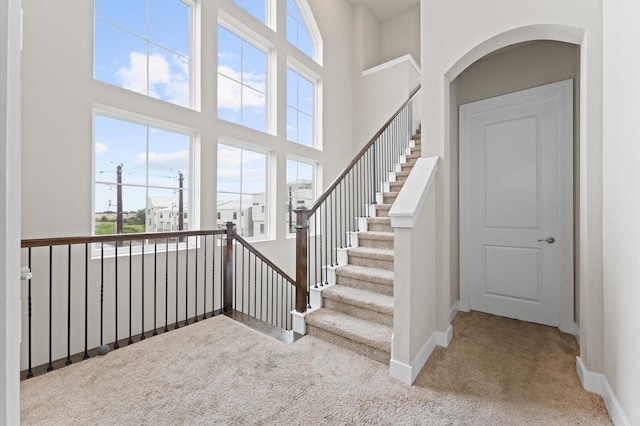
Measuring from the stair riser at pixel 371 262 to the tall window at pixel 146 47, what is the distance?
2606mm

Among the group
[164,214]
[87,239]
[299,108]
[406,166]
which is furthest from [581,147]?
[299,108]

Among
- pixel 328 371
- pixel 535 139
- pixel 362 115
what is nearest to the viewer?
pixel 328 371

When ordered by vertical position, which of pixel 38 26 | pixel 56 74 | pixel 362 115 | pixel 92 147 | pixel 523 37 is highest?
pixel 362 115

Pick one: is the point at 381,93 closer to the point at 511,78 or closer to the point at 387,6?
the point at 387,6

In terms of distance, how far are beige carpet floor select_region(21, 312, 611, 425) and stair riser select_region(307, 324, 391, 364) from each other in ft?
0.16

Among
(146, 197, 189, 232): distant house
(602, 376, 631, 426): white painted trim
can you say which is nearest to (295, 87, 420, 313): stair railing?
(146, 197, 189, 232): distant house

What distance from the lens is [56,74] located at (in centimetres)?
237

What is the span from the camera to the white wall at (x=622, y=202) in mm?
1379

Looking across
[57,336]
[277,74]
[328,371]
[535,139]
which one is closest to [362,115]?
[277,74]

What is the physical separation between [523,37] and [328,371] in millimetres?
2810

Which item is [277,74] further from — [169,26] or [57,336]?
[57,336]

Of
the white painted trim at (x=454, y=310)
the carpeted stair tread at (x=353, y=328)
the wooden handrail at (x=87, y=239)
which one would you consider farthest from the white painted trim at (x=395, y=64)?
the carpeted stair tread at (x=353, y=328)

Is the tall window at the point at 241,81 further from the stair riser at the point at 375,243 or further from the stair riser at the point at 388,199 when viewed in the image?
the stair riser at the point at 375,243

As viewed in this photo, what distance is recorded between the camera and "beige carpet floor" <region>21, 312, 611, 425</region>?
1.62 meters
